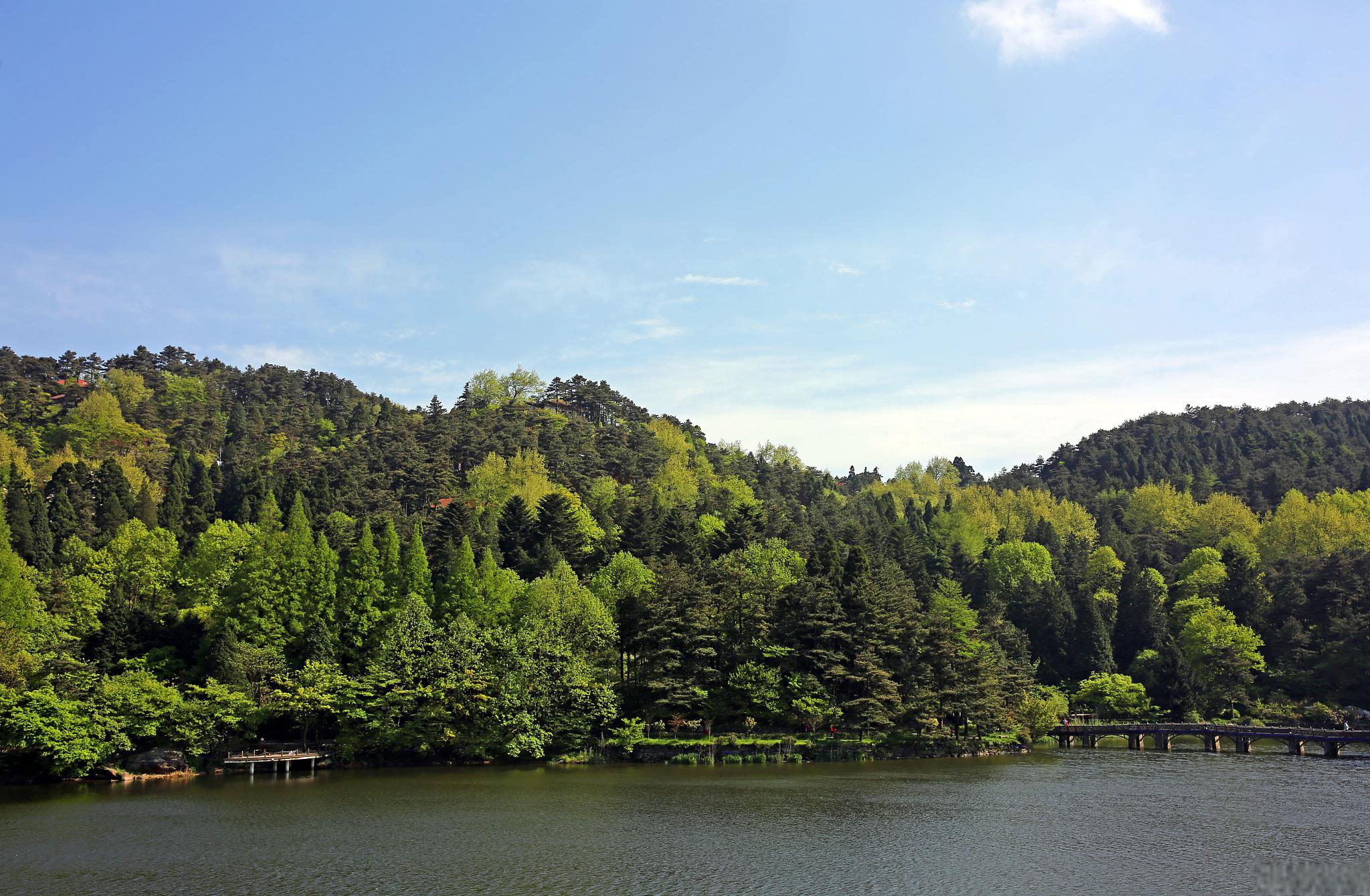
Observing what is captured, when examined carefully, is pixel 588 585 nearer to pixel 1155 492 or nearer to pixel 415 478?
pixel 415 478

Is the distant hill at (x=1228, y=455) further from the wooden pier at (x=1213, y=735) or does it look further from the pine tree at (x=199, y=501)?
the pine tree at (x=199, y=501)

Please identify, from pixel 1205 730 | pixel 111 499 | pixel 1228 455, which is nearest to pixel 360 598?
pixel 111 499

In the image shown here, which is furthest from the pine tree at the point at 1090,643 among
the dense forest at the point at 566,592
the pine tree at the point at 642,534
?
the pine tree at the point at 642,534

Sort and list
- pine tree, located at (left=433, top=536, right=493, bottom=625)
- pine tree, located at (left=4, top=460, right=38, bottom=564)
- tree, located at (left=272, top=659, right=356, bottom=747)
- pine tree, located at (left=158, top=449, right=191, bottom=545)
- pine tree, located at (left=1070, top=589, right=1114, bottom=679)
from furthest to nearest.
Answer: pine tree, located at (left=1070, top=589, right=1114, bottom=679) → pine tree, located at (left=158, top=449, right=191, bottom=545) → pine tree, located at (left=4, top=460, right=38, bottom=564) → pine tree, located at (left=433, top=536, right=493, bottom=625) → tree, located at (left=272, top=659, right=356, bottom=747)

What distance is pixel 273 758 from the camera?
58.5m

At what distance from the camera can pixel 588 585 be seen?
261ft

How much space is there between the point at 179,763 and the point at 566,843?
31.2 metres

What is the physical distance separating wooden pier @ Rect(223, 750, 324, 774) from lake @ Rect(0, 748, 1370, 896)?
5.95ft

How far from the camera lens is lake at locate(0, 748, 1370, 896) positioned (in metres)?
31.6

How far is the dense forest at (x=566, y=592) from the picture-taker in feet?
201

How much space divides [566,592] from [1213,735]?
49.8m

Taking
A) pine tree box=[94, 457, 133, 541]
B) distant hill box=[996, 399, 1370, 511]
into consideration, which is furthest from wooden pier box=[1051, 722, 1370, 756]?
pine tree box=[94, 457, 133, 541]

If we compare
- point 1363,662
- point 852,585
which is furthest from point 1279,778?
point 1363,662

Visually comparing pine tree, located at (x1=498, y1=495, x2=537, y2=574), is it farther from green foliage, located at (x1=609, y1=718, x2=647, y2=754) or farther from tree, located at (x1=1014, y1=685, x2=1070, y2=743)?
tree, located at (x1=1014, y1=685, x2=1070, y2=743)
